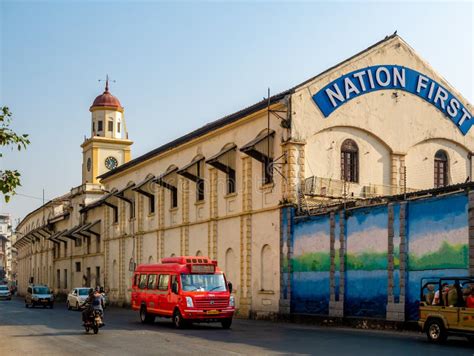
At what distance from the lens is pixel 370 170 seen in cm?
3769

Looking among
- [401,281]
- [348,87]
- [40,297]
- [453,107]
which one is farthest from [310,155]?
[40,297]

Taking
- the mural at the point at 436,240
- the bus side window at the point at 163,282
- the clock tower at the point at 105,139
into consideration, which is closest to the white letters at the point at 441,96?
the mural at the point at 436,240

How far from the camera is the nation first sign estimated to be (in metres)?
36.4

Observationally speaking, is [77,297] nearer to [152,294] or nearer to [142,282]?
[142,282]

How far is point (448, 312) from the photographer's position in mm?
21891

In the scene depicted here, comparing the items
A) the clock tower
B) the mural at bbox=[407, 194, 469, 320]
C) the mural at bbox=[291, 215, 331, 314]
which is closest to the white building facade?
the mural at bbox=[291, 215, 331, 314]

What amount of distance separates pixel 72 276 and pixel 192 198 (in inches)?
1333

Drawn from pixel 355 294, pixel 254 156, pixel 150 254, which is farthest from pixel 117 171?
pixel 355 294

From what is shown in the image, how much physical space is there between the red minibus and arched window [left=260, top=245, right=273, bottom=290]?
6.34 meters

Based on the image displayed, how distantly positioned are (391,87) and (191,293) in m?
15.1

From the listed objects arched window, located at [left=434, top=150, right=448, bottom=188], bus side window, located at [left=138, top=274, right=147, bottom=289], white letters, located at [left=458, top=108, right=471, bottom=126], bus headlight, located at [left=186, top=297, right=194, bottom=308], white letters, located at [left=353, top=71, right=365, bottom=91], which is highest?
white letters, located at [left=353, top=71, right=365, bottom=91]

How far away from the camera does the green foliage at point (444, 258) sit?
25.6 m

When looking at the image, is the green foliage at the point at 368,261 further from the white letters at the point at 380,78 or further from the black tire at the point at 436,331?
the white letters at the point at 380,78

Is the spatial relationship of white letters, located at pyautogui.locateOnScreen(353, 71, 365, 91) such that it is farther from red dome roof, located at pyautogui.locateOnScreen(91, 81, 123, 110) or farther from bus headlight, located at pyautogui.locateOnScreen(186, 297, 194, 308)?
red dome roof, located at pyautogui.locateOnScreen(91, 81, 123, 110)
